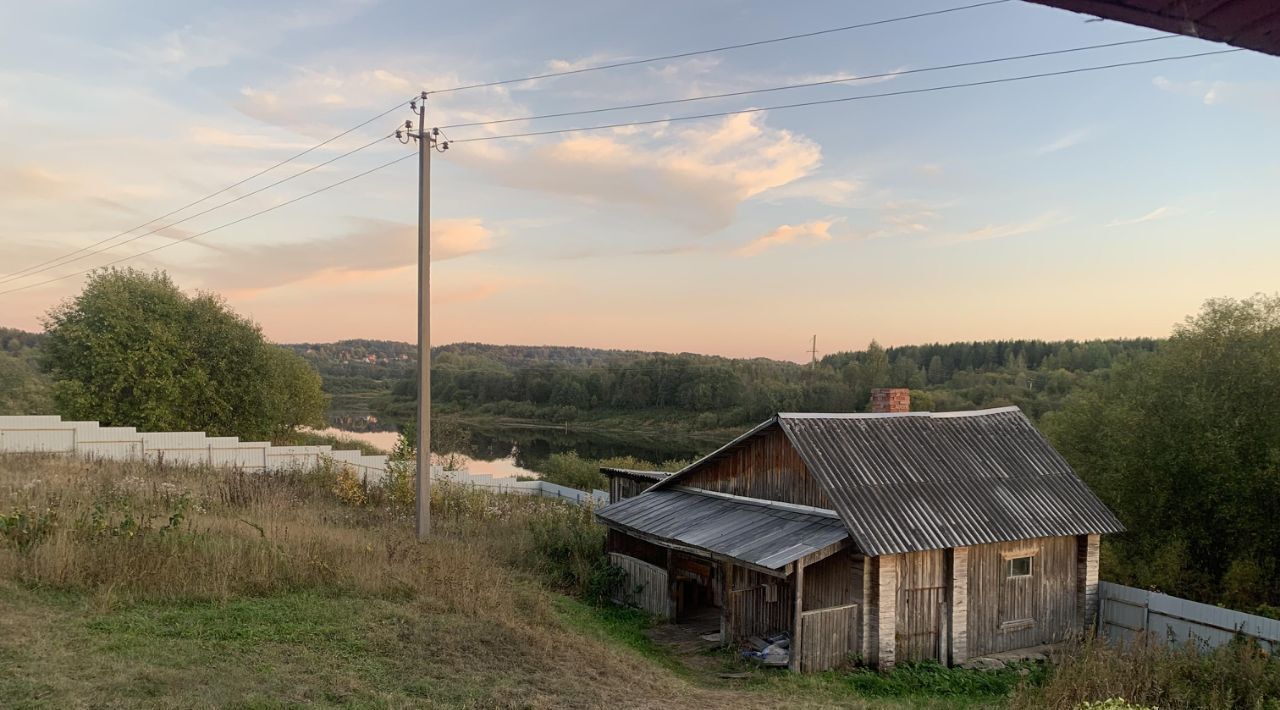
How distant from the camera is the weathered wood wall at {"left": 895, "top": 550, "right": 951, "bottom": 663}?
41.9ft

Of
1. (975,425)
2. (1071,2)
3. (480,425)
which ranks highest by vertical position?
(1071,2)

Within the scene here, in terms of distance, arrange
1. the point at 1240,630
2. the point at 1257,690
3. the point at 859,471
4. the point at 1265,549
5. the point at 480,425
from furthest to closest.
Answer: the point at 480,425
the point at 1265,549
the point at 859,471
the point at 1240,630
the point at 1257,690

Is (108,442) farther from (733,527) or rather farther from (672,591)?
(733,527)

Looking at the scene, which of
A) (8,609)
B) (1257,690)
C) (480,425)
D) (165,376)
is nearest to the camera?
(8,609)

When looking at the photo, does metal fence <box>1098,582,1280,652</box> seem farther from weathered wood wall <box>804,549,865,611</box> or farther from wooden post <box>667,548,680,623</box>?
wooden post <box>667,548,680,623</box>

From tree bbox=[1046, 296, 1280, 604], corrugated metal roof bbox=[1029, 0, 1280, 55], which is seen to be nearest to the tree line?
A: tree bbox=[1046, 296, 1280, 604]

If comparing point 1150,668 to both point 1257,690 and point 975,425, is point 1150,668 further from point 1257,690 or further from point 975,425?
point 975,425

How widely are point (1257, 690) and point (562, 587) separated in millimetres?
10835

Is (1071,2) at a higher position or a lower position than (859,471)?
higher

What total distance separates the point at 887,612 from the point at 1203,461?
539 inches

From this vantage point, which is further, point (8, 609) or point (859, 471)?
point (859, 471)

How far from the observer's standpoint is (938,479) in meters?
14.4

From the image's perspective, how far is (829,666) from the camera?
11.9 metres

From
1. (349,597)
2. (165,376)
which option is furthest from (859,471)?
(165,376)
